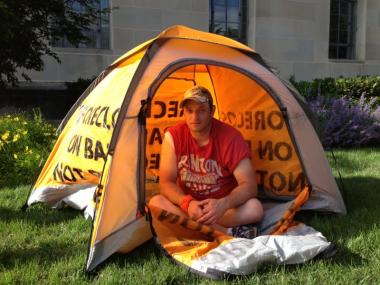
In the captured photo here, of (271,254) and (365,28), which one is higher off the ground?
(365,28)

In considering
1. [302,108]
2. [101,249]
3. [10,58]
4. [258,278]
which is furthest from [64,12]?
[258,278]

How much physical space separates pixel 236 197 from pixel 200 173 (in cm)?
37

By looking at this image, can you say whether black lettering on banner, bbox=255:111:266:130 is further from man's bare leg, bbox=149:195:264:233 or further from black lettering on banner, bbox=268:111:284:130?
Result: man's bare leg, bbox=149:195:264:233

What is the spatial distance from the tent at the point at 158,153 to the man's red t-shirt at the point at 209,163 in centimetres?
31

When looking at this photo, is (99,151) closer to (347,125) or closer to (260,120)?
(260,120)

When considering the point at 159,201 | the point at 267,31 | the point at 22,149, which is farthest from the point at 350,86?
A: the point at 159,201

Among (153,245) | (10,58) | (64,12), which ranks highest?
(64,12)

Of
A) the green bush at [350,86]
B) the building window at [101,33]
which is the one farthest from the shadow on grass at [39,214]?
Result: the building window at [101,33]

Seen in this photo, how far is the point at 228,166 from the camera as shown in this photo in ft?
12.6

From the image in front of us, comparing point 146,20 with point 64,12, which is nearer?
point 64,12

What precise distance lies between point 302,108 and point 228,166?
2.89ft

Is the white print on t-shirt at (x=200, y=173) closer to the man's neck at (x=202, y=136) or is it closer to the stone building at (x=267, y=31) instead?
the man's neck at (x=202, y=136)

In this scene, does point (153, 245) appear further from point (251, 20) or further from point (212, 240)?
point (251, 20)

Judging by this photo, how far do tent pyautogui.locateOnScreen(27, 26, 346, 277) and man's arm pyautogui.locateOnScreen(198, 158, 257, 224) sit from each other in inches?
3.9
